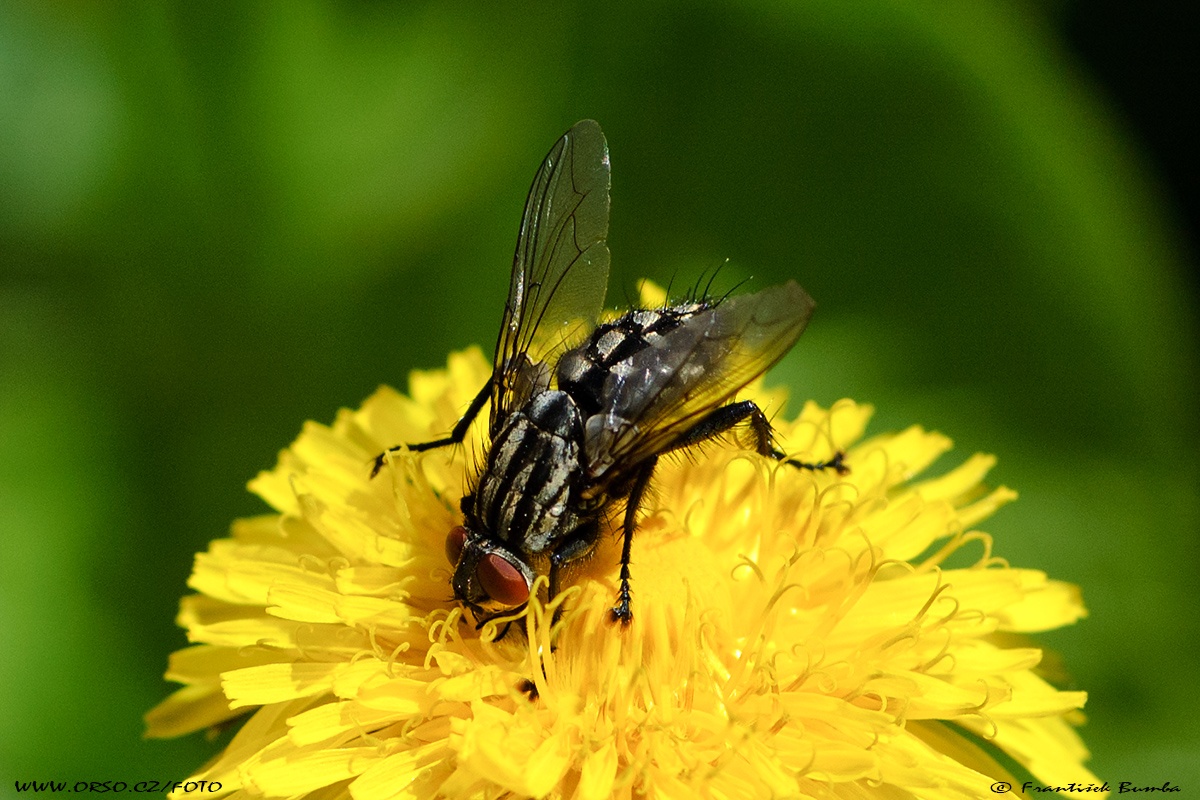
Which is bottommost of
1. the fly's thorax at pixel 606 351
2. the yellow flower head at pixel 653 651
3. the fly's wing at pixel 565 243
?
the yellow flower head at pixel 653 651

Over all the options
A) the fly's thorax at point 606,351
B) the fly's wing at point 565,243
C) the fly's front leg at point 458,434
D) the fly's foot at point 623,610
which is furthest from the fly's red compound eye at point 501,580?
the fly's wing at point 565,243

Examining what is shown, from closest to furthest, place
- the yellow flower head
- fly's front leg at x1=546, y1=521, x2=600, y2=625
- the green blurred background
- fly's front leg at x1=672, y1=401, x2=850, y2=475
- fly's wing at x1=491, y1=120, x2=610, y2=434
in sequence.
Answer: the yellow flower head
fly's front leg at x1=546, y1=521, x2=600, y2=625
fly's front leg at x1=672, y1=401, x2=850, y2=475
fly's wing at x1=491, y1=120, x2=610, y2=434
the green blurred background

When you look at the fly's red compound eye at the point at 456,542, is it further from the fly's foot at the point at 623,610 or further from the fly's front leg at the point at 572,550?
the fly's foot at the point at 623,610

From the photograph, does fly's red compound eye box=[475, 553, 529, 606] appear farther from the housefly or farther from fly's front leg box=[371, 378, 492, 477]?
fly's front leg box=[371, 378, 492, 477]

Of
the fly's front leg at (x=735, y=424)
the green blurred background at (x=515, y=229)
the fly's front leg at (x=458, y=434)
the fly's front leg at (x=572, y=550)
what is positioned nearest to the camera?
the fly's front leg at (x=572, y=550)

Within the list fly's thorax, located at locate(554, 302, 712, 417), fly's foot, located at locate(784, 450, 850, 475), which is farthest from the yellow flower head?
fly's thorax, located at locate(554, 302, 712, 417)

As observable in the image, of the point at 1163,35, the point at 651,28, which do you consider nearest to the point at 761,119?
the point at 651,28
